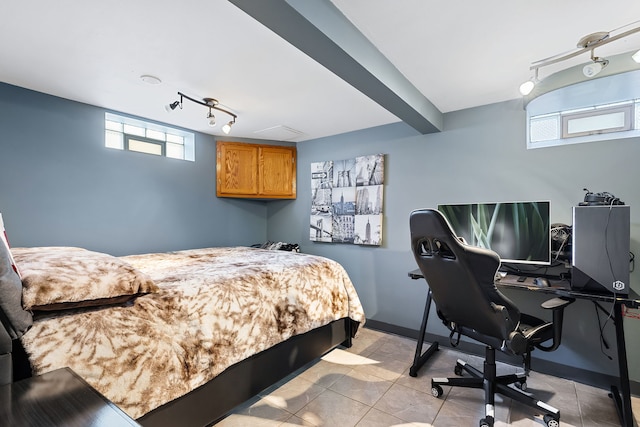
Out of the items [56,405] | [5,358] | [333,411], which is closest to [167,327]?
[5,358]

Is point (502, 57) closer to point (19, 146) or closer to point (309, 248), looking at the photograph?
point (309, 248)

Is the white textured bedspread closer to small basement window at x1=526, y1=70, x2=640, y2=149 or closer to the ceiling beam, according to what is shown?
the ceiling beam

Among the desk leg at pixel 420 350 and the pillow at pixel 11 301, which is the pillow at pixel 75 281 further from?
the desk leg at pixel 420 350

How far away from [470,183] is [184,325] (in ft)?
8.80

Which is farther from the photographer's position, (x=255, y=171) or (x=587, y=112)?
(x=255, y=171)

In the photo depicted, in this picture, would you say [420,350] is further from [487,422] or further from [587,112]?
[587,112]

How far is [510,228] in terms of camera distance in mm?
2398

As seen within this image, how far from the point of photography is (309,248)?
4.08 metres

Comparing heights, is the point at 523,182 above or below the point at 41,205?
above

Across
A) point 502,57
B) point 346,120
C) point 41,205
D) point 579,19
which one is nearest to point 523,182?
point 502,57

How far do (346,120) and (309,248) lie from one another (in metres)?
1.79

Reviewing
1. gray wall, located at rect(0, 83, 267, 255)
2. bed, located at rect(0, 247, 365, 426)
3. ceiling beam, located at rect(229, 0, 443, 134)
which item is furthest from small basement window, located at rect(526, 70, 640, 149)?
gray wall, located at rect(0, 83, 267, 255)

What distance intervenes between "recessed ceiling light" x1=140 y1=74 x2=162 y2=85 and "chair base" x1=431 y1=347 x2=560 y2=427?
10.0 feet

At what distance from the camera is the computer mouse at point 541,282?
6.42 ft
